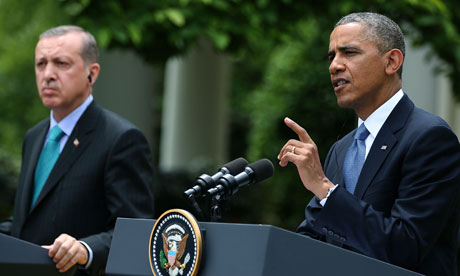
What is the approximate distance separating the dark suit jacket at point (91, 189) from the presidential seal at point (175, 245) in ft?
4.64

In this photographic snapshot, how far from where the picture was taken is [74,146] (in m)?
4.27

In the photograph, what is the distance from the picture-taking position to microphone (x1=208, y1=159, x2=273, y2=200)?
2717 millimetres

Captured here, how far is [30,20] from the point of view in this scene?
15.5 m

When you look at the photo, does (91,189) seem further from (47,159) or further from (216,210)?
(216,210)

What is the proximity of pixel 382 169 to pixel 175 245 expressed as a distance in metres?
Result: 0.88

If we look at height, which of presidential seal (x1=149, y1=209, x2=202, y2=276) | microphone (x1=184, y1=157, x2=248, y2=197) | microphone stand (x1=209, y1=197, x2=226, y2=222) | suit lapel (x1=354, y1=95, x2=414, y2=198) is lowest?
presidential seal (x1=149, y1=209, x2=202, y2=276)

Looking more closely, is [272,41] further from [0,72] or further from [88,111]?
[0,72]

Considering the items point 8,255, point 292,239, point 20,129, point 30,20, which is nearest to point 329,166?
point 292,239

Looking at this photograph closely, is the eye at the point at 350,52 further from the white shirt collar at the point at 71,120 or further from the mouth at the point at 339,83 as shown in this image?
the white shirt collar at the point at 71,120

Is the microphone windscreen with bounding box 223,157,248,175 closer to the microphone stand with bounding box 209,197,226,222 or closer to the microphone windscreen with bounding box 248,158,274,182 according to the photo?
the microphone windscreen with bounding box 248,158,274,182

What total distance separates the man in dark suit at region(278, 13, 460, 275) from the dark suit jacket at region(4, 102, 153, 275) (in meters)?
1.30

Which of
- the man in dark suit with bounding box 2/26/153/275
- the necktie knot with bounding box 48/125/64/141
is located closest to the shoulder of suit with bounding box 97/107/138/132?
the man in dark suit with bounding box 2/26/153/275

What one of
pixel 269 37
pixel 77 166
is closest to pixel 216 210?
pixel 77 166

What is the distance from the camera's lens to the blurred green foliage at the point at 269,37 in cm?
731
